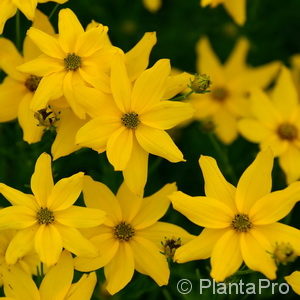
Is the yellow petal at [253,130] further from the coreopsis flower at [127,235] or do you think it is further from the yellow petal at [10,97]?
the yellow petal at [10,97]

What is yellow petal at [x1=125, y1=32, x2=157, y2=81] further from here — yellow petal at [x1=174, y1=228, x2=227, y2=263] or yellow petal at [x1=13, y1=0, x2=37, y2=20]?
yellow petal at [x1=174, y1=228, x2=227, y2=263]

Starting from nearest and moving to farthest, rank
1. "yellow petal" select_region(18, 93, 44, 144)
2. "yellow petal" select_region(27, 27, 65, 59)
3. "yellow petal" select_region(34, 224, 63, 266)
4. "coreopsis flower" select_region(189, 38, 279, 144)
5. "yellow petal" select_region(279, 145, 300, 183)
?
"yellow petal" select_region(34, 224, 63, 266) → "yellow petal" select_region(27, 27, 65, 59) → "yellow petal" select_region(18, 93, 44, 144) → "yellow petal" select_region(279, 145, 300, 183) → "coreopsis flower" select_region(189, 38, 279, 144)

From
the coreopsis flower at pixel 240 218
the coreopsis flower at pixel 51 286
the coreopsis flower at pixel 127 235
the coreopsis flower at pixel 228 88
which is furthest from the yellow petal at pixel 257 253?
the coreopsis flower at pixel 228 88

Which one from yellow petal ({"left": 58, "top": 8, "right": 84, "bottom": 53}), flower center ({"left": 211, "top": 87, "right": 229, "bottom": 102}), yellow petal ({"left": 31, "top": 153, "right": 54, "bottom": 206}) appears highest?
flower center ({"left": 211, "top": 87, "right": 229, "bottom": 102})

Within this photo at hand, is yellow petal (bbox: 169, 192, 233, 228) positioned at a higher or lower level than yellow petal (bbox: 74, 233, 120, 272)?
higher

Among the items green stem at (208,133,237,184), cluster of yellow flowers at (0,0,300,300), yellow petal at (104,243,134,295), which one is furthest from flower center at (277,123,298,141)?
yellow petal at (104,243,134,295)

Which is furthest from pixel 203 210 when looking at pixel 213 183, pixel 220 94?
pixel 220 94

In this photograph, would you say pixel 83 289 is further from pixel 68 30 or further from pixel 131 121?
pixel 68 30
